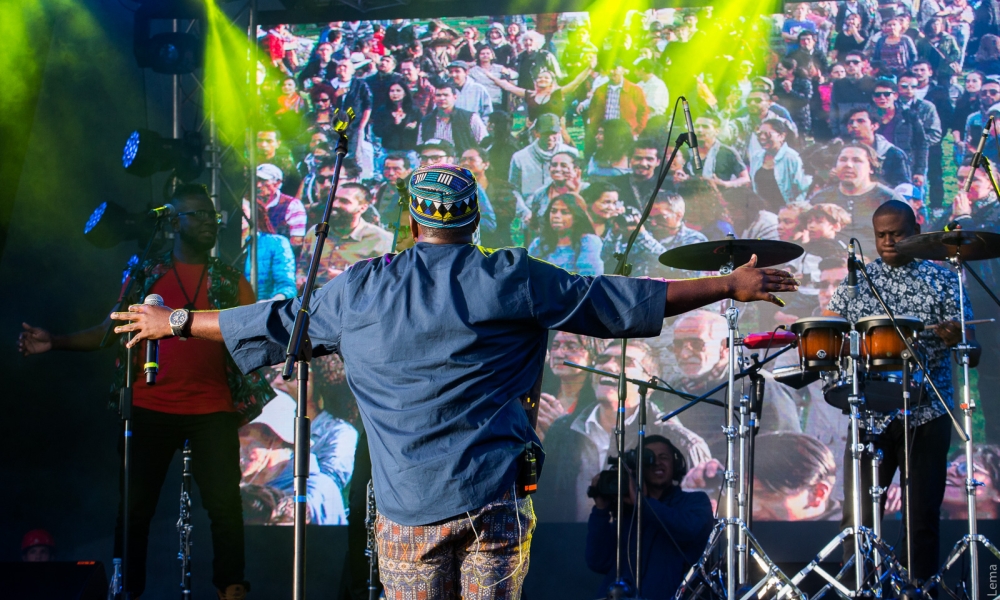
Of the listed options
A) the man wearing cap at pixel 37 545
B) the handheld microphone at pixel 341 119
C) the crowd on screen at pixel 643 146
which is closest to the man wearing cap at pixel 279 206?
the crowd on screen at pixel 643 146

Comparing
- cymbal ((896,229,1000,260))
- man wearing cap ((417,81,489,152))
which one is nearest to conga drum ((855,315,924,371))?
cymbal ((896,229,1000,260))

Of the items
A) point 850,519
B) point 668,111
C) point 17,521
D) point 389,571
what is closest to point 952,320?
point 850,519

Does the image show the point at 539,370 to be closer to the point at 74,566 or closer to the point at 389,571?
the point at 389,571

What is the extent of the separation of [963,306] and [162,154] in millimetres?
4986

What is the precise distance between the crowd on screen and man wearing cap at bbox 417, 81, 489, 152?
0.01m

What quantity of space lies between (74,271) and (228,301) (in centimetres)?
142

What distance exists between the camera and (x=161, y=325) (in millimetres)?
2666

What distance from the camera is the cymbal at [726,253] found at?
4.41m

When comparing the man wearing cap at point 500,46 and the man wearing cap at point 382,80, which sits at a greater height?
the man wearing cap at point 500,46

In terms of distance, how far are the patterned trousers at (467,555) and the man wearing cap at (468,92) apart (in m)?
4.95

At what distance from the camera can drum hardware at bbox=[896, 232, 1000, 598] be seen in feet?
14.5

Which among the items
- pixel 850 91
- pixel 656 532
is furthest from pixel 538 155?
pixel 656 532

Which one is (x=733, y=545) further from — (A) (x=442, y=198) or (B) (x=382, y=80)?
(B) (x=382, y=80)

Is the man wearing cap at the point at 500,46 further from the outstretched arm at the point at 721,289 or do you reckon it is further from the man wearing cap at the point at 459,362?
the outstretched arm at the point at 721,289
